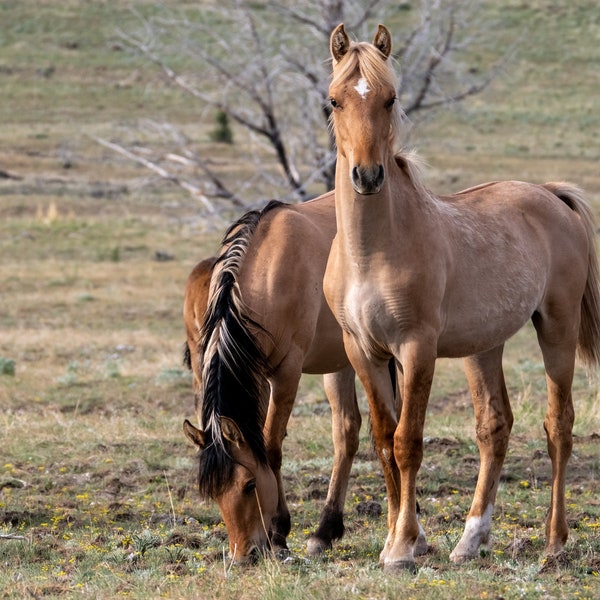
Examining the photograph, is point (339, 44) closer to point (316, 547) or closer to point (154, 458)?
point (316, 547)

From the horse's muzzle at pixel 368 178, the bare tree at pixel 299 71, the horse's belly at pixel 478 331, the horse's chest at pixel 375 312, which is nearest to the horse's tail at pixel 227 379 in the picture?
the horse's chest at pixel 375 312

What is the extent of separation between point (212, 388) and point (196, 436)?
299 millimetres

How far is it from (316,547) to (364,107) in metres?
2.64

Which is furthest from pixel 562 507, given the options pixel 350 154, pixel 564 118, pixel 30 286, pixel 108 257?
pixel 564 118

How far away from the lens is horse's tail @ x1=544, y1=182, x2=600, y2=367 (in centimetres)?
655

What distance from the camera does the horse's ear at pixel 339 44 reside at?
5.13m

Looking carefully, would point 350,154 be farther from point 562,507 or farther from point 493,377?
point 562,507

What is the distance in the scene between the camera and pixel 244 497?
537 centimetres

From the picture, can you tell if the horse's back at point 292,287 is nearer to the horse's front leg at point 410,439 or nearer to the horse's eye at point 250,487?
the horse's eye at point 250,487

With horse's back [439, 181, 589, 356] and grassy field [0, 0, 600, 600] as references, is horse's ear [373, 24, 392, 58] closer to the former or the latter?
grassy field [0, 0, 600, 600]

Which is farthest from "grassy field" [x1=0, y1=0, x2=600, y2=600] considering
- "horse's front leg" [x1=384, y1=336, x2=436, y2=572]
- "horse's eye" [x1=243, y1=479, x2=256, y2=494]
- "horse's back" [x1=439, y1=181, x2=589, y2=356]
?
"horse's back" [x1=439, y1=181, x2=589, y2=356]

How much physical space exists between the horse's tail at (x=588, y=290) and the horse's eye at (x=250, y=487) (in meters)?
2.47

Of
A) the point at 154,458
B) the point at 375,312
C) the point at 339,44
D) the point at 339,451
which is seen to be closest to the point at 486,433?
the point at 339,451

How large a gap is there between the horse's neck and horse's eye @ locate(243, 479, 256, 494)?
1262 mm
